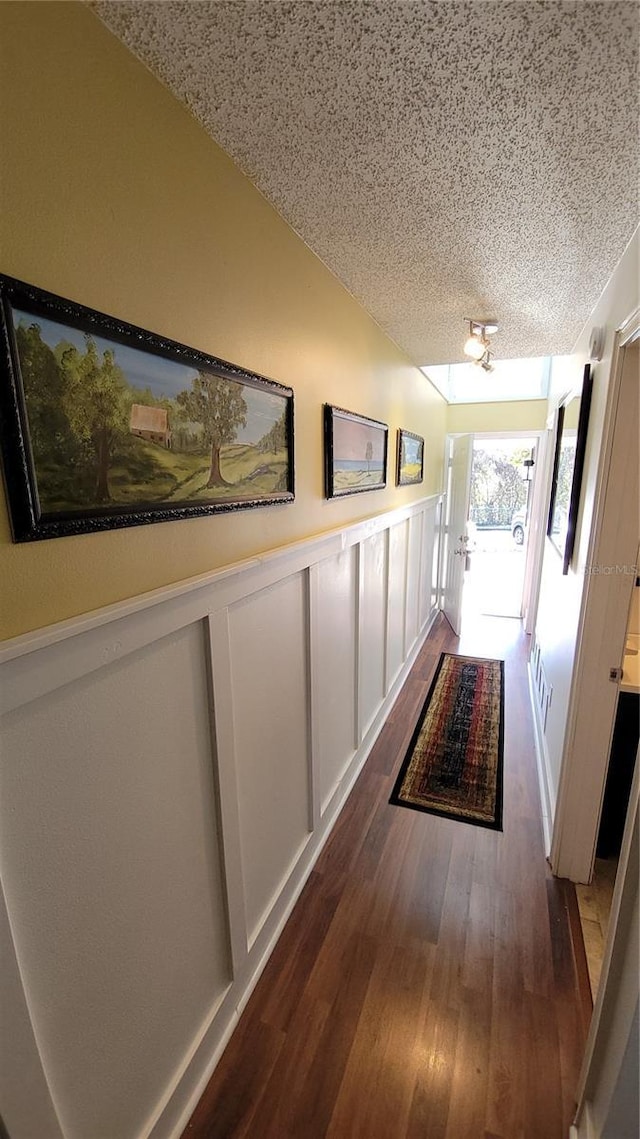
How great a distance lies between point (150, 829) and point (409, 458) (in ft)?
9.14

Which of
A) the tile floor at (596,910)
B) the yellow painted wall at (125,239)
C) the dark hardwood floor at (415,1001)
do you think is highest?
the yellow painted wall at (125,239)

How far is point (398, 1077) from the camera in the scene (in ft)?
4.02

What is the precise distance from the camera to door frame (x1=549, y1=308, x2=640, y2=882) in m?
1.52

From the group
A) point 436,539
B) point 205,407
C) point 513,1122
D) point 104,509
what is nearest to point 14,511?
point 104,509

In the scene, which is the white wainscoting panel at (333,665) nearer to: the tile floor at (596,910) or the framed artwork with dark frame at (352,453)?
the framed artwork with dark frame at (352,453)

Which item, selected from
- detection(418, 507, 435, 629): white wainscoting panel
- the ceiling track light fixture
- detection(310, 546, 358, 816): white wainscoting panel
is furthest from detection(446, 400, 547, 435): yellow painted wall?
detection(310, 546, 358, 816): white wainscoting panel

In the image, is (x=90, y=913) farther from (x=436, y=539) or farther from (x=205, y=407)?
(x=436, y=539)

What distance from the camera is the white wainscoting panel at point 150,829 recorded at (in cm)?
70

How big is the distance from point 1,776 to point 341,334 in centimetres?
185

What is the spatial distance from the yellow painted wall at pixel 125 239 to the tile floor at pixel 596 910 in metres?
1.80

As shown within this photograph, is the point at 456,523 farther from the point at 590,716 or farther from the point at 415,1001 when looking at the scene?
the point at 415,1001

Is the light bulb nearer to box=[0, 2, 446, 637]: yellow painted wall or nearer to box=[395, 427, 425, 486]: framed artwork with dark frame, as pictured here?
box=[395, 427, 425, 486]: framed artwork with dark frame

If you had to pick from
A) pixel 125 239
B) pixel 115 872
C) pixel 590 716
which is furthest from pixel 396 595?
pixel 125 239

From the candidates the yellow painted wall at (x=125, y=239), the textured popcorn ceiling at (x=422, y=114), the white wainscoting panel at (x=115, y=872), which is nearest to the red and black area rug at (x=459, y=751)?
the white wainscoting panel at (x=115, y=872)
